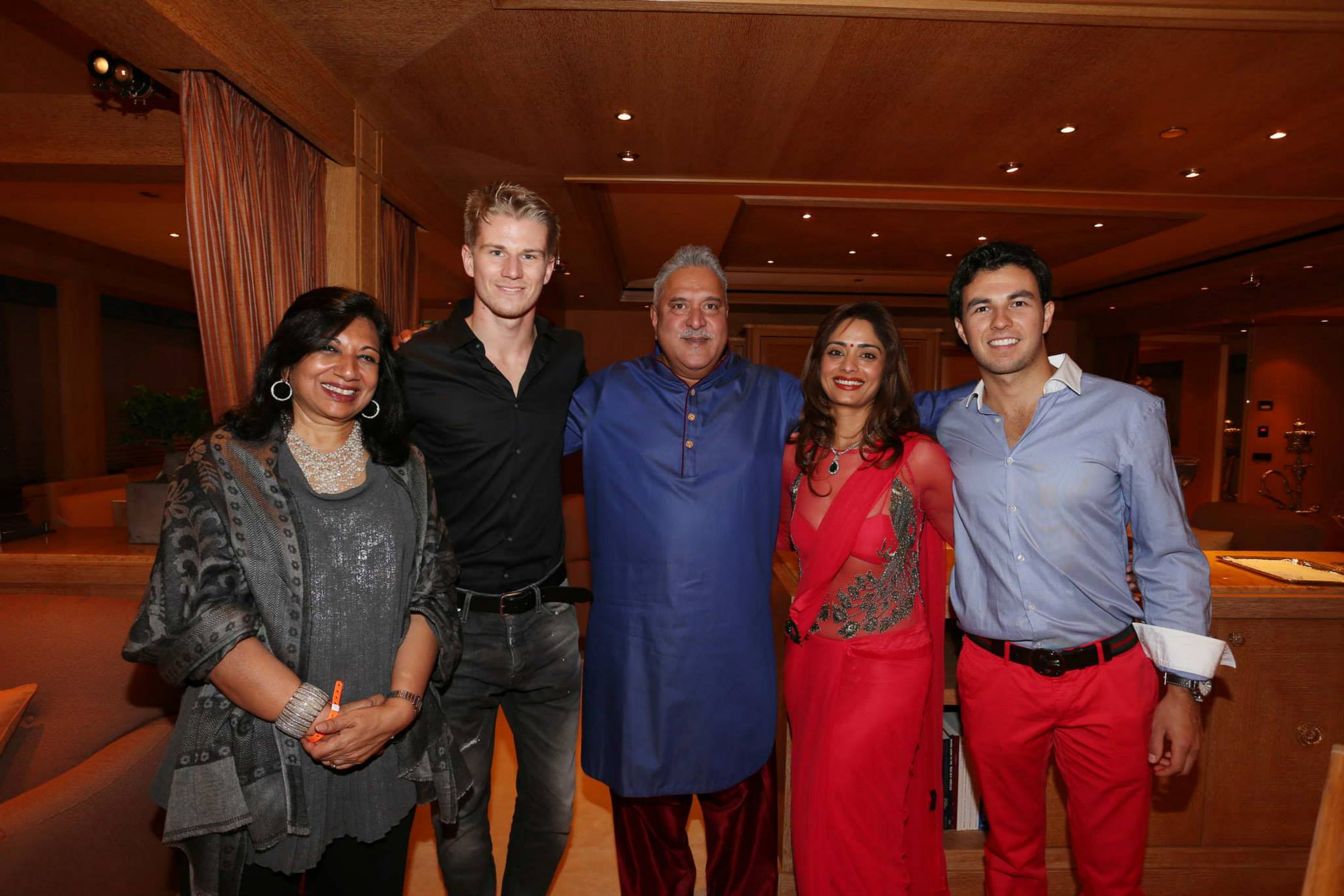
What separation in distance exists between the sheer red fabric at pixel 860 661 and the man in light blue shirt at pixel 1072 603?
142mm

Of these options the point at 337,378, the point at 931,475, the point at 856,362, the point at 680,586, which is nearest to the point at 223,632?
the point at 337,378

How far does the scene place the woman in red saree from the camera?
67.6 inches

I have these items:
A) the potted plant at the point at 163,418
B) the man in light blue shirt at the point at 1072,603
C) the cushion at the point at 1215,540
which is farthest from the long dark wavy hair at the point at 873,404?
the cushion at the point at 1215,540

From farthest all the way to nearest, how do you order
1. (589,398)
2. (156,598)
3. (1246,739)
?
1. (1246,739)
2. (589,398)
3. (156,598)

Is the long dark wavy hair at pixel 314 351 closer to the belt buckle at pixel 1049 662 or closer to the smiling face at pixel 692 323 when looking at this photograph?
the smiling face at pixel 692 323

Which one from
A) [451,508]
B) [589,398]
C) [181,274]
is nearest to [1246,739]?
[589,398]

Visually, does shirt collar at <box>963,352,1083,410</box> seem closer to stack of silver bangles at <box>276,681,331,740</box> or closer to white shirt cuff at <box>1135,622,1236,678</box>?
white shirt cuff at <box>1135,622,1236,678</box>

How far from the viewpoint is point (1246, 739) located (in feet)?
7.44

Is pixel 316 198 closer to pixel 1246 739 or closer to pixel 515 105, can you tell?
pixel 515 105

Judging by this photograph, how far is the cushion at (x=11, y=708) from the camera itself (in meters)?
1.82

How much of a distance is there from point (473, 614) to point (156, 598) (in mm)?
643

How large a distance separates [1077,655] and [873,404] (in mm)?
728

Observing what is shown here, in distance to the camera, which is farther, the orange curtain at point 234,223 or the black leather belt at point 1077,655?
the orange curtain at point 234,223

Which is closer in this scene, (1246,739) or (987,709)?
(987,709)
